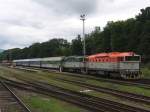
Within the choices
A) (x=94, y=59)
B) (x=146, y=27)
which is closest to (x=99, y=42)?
(x=146, y=27)

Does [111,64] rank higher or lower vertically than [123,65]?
higher

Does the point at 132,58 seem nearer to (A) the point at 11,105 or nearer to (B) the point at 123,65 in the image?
(B) the point at 123,65

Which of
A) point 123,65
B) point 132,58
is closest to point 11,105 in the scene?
point 123,65

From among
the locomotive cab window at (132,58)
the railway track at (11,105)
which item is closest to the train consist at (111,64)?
the locomotive cab window at (132,58)

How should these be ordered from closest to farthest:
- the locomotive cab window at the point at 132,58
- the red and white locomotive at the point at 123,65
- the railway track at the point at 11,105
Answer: the railway track at the point at 11,105
the red and white locomotive at the point at 123,65
the locomotive cab window at the point at 132,58

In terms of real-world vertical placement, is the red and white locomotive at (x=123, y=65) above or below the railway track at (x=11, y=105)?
above

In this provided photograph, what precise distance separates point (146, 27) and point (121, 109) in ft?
215

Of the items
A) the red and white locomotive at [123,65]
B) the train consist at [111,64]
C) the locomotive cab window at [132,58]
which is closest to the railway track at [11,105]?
the red and white locomotive at [123,65]

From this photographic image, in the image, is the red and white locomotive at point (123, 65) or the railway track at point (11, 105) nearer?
the railway track at point (11, 105)

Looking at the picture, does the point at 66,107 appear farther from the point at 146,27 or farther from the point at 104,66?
the point at 146,27

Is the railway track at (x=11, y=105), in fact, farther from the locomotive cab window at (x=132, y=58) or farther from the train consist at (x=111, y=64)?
the locomotive cab window at (x=132, y=58)

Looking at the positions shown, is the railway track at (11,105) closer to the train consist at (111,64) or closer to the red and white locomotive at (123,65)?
the red and white locomotive at (123,65)

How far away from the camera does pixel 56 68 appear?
80.6 metres

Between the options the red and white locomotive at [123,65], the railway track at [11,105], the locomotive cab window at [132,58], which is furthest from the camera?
the locomotive cab window at [132,58]
